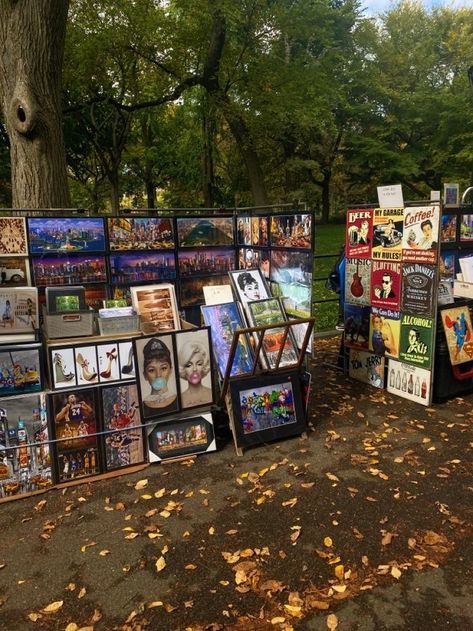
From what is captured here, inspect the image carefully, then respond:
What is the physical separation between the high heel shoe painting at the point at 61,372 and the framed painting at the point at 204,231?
286cm

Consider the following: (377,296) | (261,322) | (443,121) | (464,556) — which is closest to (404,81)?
(443,121)

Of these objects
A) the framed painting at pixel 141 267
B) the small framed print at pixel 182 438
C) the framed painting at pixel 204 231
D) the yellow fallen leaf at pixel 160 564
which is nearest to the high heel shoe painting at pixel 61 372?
the small framed print at pixel 182 438

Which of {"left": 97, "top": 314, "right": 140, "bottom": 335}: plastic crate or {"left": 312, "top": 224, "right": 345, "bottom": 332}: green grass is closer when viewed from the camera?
{"left": 97, "top": 314, "right": 140, "bottom": 335}: plastic crate

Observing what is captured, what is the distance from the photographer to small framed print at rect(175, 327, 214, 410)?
443 centimetres

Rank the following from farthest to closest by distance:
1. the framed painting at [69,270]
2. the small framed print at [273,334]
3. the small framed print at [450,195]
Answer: the small framed print at [450,195]
the framed painting at [69,270]
the small framed print at [273,334]

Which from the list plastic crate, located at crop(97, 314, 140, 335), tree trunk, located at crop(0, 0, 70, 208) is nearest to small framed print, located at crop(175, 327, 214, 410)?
plastic crate, located at crop(97, 314, 140, 335)

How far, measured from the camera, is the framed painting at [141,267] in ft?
19.8

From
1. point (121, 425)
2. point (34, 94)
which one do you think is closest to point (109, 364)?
point (121, 425)

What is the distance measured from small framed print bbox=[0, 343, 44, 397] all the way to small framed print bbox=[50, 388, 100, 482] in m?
0.21

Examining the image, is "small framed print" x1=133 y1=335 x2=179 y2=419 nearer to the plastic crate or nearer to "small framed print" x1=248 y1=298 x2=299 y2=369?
the plastic crate

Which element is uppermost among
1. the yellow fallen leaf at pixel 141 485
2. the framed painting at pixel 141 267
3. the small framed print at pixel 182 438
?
the framed painting at pixel 141 267

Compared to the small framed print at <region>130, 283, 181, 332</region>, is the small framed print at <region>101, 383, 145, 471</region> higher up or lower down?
lower down

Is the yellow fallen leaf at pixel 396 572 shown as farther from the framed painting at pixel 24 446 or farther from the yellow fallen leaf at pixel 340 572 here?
the framed painting at pixel 24 446

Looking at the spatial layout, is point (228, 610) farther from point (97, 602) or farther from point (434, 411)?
point (434, 411)
